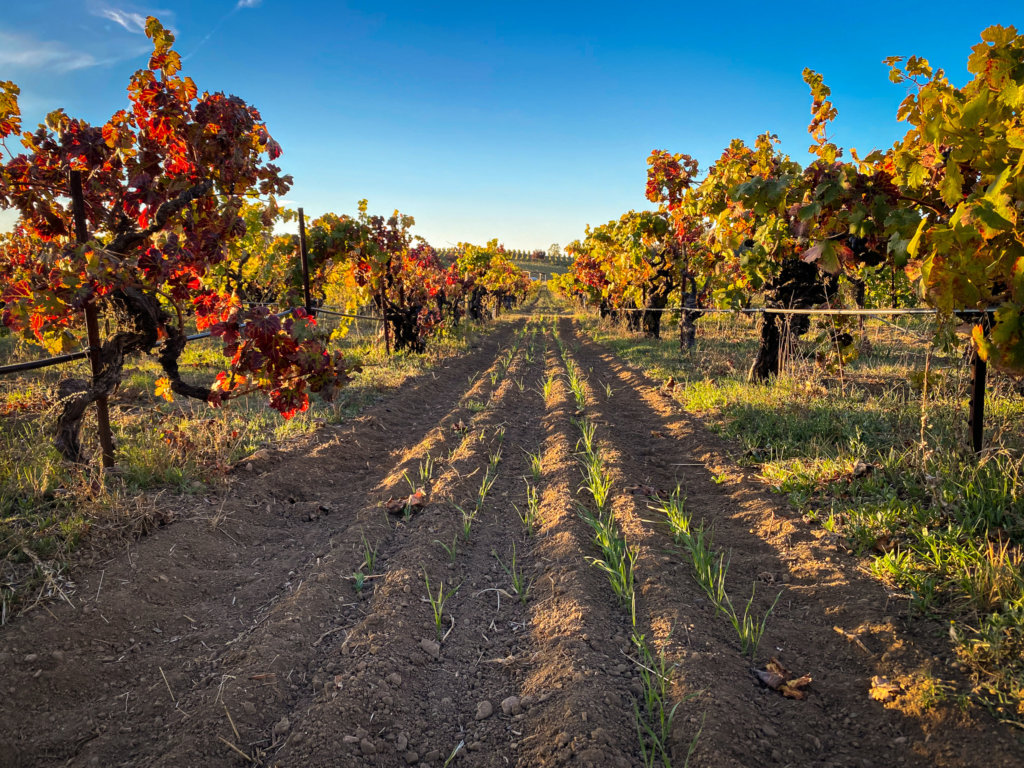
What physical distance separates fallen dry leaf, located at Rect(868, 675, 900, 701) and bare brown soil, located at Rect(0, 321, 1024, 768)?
0.02 m

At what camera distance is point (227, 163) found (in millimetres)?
4078

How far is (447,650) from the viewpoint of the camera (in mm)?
2582

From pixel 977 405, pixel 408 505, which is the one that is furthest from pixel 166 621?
pixel 977 405

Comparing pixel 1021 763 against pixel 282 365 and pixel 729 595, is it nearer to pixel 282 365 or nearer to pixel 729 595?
pixel 729 595

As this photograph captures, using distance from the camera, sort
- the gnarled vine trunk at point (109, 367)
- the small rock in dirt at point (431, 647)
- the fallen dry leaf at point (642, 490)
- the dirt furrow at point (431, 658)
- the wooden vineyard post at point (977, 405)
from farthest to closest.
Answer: the fallen dry leaf at point (642, 490)
the gnarled vine trunk at point (109, 367)
the wooden vineyard post at point (977, 405)
the small rock in dirt at point (431, 647)
the dirt furrow at point (431, 658)

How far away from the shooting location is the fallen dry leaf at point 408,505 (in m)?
3.98

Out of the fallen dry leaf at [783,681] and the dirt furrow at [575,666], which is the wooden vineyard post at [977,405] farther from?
the dirt furrow at [575,666]

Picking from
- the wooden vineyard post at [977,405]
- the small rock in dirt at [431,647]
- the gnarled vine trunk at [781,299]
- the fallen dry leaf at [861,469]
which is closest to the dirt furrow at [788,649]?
the fallen dry leaf at [861,469]

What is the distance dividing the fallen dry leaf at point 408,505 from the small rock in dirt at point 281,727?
6.31 ft

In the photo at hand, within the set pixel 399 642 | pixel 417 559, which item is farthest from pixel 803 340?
pixel 399 642

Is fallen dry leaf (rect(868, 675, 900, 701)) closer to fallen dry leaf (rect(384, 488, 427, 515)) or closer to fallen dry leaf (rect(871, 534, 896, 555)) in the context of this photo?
fallen dry leaf (rect(871, 534, 896, 555))

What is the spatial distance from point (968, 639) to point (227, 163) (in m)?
5.26

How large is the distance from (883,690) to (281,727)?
2333 mm

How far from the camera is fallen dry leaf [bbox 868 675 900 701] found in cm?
205
